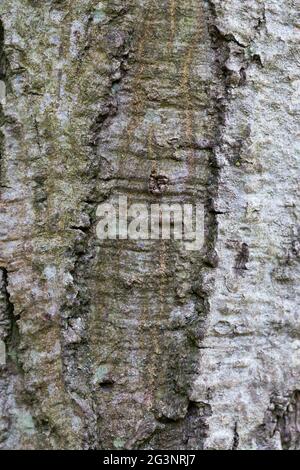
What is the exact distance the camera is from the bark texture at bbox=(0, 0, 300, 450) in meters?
0.95

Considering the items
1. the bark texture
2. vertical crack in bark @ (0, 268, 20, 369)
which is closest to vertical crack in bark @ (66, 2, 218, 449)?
the bark texture

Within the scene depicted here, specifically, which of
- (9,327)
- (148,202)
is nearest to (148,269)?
(148,202)

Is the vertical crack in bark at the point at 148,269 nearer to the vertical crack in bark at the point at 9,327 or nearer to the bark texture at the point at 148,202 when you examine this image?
the bark texture at the point at 148,202

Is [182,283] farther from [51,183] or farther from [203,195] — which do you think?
[51,183]

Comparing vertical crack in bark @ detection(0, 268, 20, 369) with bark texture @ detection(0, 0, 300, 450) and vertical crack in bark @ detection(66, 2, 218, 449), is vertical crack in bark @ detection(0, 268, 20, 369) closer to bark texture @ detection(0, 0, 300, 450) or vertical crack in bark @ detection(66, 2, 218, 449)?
bark texture @ detection(0, 0, 300, 450)

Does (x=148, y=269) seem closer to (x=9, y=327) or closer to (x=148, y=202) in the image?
(x=148, y=202)

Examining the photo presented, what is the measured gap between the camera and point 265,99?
985 millimetres

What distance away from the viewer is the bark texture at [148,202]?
95 cm

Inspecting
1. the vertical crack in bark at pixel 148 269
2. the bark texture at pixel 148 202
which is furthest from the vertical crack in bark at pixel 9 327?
the vertical crack in bark at pixel 148 269

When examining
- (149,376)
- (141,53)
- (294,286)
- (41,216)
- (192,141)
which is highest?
(141,53)

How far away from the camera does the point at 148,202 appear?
976 mm

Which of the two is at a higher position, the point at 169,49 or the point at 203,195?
the point at 169,49
